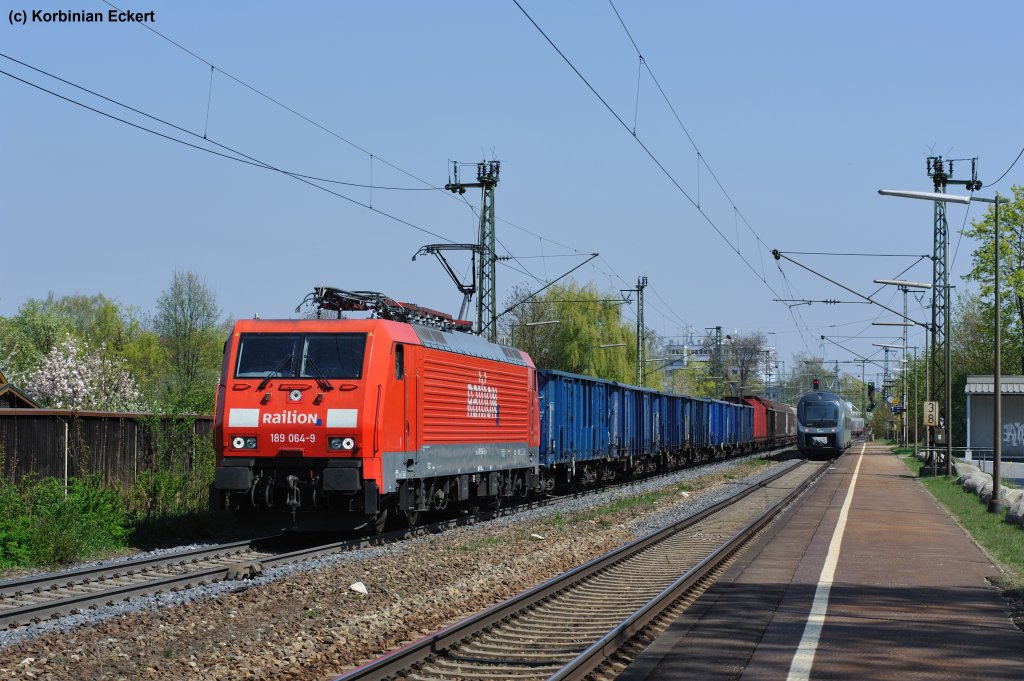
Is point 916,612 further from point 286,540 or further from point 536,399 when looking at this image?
point 536,399

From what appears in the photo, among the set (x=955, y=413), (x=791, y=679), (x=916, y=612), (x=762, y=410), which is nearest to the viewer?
(x=791, y=679)

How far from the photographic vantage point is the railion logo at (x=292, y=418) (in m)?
15.8

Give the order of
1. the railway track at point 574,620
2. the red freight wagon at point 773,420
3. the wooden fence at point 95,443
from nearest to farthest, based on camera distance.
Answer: the railway track at point 574,620 < the wooden fence at point 95,443 < the red freight wagon at point 773,420

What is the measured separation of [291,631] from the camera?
963 centimetres

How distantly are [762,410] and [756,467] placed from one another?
22342 mm

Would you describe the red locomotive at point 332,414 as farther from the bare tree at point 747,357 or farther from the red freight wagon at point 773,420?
the bare tree at point 747,357

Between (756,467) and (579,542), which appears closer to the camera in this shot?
(579,542)

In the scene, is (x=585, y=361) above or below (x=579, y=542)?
above

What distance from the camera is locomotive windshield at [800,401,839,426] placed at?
2122 inches

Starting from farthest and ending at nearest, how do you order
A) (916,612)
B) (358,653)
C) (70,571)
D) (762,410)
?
(762,410)
(70,571)
(916,612)
(358,653)

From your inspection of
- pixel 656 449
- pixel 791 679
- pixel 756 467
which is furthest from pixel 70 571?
pixel 756 467

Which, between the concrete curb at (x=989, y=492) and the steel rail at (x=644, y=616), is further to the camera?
the concrete curb at (x=989, y=492)

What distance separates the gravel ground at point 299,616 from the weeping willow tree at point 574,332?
4320cm

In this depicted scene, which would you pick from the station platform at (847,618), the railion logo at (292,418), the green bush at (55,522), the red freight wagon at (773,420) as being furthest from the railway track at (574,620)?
the red freight wagon at (773,420)
